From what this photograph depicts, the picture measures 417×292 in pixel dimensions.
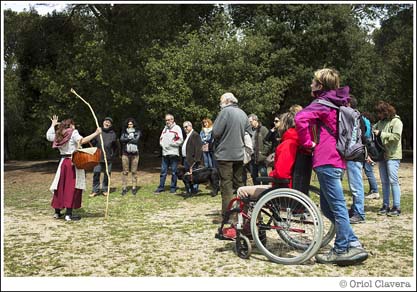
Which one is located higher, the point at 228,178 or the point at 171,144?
the point at 171,144

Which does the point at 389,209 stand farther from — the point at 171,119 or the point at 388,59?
the point at 388,59

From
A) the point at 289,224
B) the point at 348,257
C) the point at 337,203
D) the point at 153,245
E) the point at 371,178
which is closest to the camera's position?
the point at 348,257

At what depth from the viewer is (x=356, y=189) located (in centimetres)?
669

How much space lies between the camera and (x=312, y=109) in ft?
15.1

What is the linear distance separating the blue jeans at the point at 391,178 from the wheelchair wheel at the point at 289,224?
2.86 m

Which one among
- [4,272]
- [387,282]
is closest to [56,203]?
[4,272]

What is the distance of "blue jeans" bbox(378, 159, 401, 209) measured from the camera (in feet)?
23.4

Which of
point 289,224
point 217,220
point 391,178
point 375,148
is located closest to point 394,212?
point 391,178

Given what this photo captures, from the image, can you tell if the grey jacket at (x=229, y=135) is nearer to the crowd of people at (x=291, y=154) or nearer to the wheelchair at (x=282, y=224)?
the crowd of people at (x=291, y=154)

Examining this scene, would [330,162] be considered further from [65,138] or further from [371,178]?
[371,178]

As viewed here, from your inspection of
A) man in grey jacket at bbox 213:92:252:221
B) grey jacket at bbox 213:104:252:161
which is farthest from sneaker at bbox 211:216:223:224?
grey jacket at bbox 213:104:252:161

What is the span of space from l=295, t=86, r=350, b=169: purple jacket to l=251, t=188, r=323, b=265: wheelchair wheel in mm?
448

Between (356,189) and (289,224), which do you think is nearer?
(289,224)

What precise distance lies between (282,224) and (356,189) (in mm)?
2339
